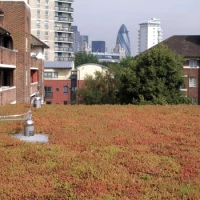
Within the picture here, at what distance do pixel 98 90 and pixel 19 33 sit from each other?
17.6 m

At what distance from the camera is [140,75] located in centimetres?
2727

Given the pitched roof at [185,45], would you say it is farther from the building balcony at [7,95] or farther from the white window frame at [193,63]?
the building balcony at [7,95]

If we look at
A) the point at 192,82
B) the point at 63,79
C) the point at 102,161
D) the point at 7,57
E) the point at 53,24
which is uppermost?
the point at 53,24

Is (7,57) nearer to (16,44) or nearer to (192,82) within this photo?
(16,44)

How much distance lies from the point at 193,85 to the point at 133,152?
120 ft

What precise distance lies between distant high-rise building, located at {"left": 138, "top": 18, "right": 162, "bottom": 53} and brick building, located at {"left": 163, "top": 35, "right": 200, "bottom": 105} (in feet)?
445

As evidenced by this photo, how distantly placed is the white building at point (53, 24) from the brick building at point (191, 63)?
1336 inches

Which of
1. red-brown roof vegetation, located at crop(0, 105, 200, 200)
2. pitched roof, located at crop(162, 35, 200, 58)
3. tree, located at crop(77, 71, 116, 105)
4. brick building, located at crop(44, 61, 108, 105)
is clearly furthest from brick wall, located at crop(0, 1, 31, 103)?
brick building, located at crop(44, 61, 108, 105)

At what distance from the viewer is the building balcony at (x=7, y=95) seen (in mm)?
18219

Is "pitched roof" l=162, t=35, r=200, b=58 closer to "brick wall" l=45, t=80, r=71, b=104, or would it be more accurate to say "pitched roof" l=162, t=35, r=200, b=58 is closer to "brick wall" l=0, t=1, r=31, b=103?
"brick wall" l=45, t=80, r=71, b=104

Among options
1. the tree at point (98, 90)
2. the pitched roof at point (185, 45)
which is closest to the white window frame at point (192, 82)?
the pitched roof at point (185, 45)

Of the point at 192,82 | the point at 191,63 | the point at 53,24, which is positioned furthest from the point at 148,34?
the point at 191,63

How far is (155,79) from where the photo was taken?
26969 mm

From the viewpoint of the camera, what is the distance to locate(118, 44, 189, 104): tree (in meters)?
26.6
